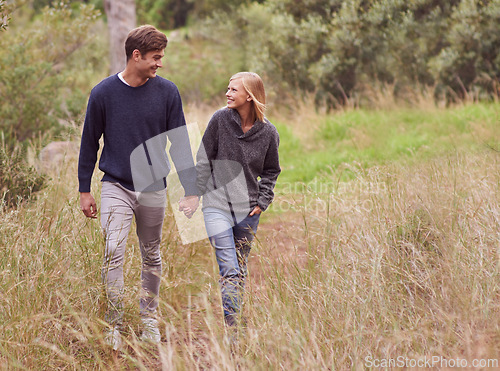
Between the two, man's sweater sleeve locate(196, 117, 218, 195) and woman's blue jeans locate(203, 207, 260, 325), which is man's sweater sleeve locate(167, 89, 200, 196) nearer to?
man's sweater sleeve locate(196, 117, 218, 195)

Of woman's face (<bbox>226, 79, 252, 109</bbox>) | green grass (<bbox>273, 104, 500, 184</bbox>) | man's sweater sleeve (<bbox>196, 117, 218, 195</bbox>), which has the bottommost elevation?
green grass (<bbox>273, 104, 500, 184</bbox>)

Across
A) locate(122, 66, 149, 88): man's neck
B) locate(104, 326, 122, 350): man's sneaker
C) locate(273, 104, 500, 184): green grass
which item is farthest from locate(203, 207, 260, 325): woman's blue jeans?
locate(273, 104, 500, 184): green grass

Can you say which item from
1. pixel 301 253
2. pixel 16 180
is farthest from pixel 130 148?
pixel 301 253

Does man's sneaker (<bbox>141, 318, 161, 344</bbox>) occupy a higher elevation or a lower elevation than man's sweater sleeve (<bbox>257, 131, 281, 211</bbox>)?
lower

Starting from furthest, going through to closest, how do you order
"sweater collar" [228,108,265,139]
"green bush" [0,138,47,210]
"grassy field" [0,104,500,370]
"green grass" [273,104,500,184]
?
"green grass" [273,104,500,184]
"green bush" [0,138,47,210]
"sweater collar" [228,108,265,139]
"grassy field" [0,104,500,370]

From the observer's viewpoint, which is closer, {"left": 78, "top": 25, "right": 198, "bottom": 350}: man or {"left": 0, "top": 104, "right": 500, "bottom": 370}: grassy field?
{"left": 0, "top": 104, "right": 500, "bottom": 370}: grassy field

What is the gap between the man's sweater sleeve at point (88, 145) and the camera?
365 centimetres

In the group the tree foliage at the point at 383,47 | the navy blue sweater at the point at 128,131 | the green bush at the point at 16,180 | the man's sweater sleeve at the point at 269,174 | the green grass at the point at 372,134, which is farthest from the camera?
the tree foliage at the point at 383,47

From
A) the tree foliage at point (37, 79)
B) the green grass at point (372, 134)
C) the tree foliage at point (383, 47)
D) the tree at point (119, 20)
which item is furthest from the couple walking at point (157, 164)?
the tree foliage at point (383, 47)

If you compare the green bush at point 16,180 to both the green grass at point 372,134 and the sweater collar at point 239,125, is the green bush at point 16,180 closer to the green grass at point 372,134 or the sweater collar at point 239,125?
the sweater collar at point 239,125

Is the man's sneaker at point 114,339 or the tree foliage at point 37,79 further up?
the tree foliage at point 37,79

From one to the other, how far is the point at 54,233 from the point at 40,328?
2.79ft

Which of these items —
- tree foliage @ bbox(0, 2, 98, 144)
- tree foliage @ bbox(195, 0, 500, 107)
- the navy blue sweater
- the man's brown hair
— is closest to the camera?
the man's brown hair

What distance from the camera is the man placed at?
3.57m
